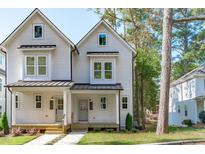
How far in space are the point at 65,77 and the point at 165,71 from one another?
4129mm

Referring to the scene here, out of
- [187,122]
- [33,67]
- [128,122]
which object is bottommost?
[128,122]

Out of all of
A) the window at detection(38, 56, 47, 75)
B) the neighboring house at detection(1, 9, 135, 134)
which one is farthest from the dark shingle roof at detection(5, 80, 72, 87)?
the window at detection(38, 56, 47, 75)

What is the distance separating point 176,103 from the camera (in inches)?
448

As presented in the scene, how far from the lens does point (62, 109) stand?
13.9m

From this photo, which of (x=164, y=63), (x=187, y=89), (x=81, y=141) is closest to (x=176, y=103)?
(x=187, y=89)

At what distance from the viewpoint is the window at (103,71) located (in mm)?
14062

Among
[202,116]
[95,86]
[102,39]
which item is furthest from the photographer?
[102,39]

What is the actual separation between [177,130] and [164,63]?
77.1 inches

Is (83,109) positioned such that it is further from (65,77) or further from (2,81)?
(2,81)

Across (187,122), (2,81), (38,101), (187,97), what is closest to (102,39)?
(38,101)

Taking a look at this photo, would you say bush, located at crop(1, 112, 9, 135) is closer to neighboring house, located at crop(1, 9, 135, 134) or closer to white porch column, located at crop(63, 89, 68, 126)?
neighboring house, located at crop(1, 9, 135, 134)

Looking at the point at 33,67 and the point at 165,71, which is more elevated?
the point at 33,67

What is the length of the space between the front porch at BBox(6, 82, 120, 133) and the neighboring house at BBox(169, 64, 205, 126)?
2451 millimetres
